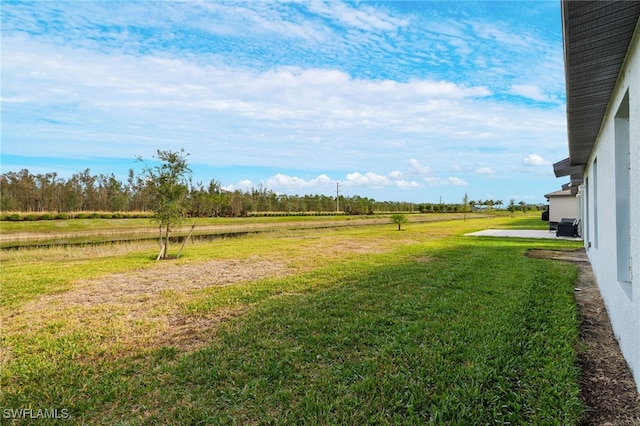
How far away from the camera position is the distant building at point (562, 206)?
19562 millimetres

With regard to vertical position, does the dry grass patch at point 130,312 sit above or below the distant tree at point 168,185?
below

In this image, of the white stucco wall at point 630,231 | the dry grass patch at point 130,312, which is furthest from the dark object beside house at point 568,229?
the dry grass patch at point 130,312

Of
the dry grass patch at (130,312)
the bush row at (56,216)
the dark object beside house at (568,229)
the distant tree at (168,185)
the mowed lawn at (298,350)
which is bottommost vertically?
the dry grass patch at (130,312)

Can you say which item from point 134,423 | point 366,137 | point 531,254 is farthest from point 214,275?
point 366,137

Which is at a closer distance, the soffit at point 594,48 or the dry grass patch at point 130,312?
the soffit at point 594,48

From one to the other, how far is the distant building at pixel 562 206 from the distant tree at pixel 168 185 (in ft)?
66.2

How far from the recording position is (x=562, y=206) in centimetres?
2003

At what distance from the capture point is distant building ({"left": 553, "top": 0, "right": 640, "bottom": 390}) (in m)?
2.34

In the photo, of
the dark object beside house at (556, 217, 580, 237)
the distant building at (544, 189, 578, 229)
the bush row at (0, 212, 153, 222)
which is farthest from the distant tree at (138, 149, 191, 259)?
the distant building at (544, 189, 578, 229)

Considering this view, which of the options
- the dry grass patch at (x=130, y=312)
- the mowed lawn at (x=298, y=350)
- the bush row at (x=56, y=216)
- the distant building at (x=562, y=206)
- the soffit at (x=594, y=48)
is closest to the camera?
the soffit at (x=594, y=48)

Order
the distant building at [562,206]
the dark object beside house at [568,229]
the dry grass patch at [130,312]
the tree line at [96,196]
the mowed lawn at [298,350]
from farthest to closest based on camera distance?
the tree line at [96,196] < the distant building at [562,206] < the dark object beside house at [568,229] < the dry grass patch at [130,312] < the mowed lawn at [298,350]

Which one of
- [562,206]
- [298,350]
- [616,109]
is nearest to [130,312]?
[298,350]

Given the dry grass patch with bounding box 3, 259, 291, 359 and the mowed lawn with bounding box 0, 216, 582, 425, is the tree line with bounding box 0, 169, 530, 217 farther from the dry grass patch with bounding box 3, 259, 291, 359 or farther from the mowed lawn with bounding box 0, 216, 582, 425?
the mowed lawn with bounding box 0, 216, 582, 425

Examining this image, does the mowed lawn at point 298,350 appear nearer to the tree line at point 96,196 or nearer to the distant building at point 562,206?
the distant building at point 562,206
